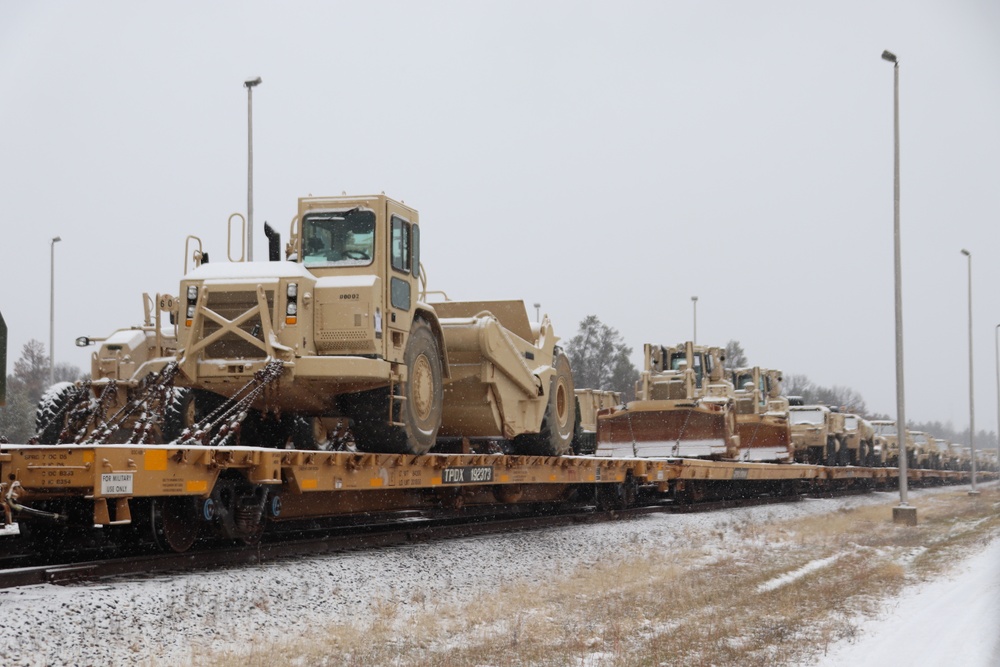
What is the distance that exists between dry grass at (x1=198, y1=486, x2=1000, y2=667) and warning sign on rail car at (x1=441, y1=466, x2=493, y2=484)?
1.87 meters

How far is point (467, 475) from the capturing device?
1446 cm

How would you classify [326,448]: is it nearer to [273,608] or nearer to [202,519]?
[202,519]

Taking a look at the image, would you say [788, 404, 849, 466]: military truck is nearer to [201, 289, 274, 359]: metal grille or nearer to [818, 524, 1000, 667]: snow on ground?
[818, 524, 1000, 667]: snow on ground

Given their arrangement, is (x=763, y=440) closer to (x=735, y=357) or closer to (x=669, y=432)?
(x=669, y=432)

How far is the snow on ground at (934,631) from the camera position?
26.6ft

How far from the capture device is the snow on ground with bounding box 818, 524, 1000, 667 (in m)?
8.09

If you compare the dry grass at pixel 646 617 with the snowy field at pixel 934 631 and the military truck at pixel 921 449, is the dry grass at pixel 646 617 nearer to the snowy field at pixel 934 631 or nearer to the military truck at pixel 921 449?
the snowy field at pixel 934 631

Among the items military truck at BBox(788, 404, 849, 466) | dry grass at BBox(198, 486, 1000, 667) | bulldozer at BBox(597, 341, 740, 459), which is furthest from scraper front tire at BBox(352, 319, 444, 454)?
military truck at BBox(788, 404, 849, 466)

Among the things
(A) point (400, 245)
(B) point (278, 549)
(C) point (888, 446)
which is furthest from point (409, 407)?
(C) point (888, 446)

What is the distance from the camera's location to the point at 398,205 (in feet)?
44.6

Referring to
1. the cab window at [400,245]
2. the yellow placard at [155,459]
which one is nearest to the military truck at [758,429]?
the cab window at [400,245]

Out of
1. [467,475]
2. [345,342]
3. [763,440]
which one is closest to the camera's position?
[345,342]

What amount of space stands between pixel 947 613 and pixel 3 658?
7.31 metres

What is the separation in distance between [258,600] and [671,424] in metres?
18.7
